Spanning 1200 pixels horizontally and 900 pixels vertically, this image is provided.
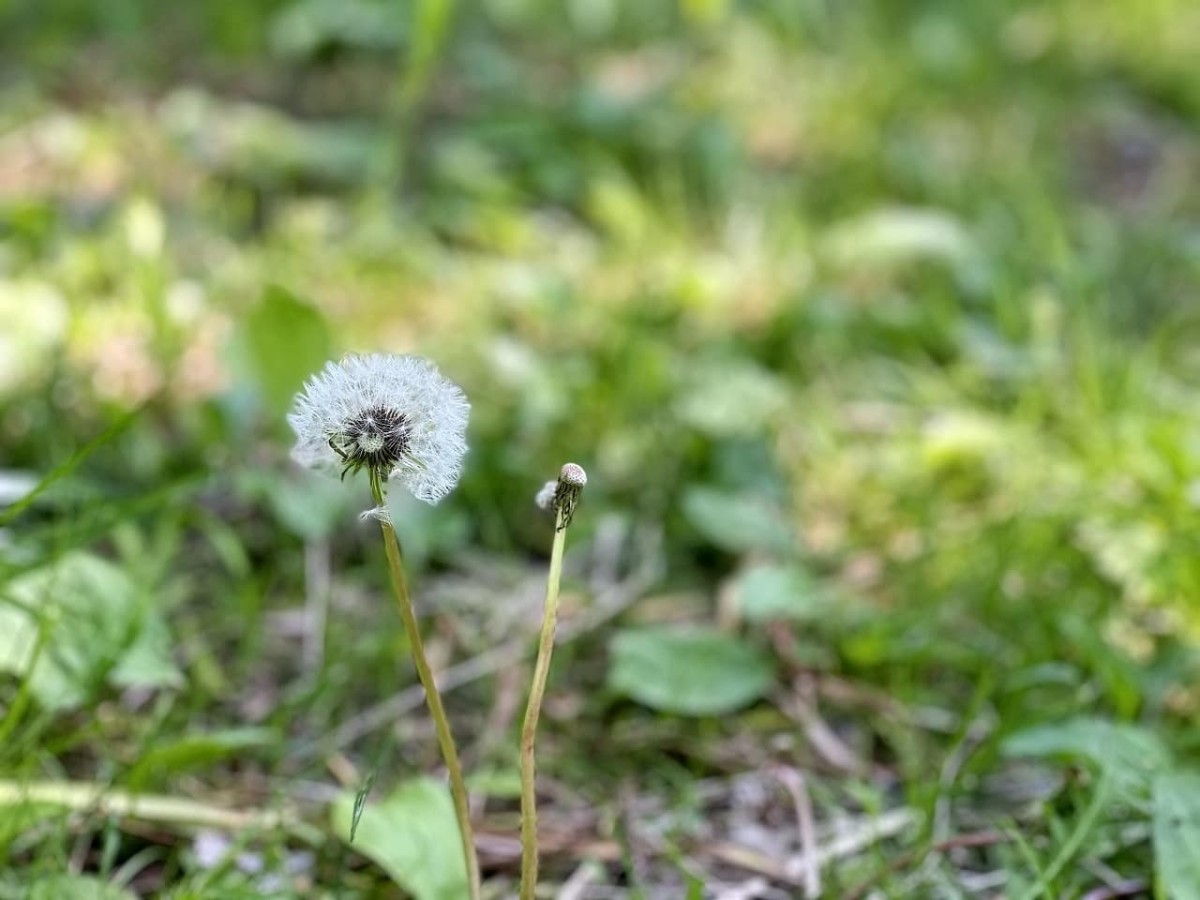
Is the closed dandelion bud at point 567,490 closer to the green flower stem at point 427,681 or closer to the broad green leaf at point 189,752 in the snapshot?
the green flower stem at point 427,681

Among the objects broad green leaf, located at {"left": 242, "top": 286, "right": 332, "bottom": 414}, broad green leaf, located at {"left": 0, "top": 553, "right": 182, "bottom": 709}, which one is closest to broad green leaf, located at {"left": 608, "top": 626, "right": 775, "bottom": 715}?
broad green leaf, located at {"left": 0, "top": 553, "right": 182, "bottom": 709}

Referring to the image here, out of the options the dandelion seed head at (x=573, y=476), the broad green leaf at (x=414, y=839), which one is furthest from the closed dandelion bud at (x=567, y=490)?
the broad green leaf at (x=414, y=839)

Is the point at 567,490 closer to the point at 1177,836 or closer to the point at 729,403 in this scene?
the point at 1177,836

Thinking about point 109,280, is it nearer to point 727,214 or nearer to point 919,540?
point 727,214

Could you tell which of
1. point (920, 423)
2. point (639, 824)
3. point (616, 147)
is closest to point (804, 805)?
point (639, 824)

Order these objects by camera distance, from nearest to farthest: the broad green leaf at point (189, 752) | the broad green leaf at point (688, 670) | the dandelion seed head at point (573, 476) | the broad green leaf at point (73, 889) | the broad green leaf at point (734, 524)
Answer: the dandelion seed head at point (573, 476), the broad green leaf at point (73, 889), the broad green leaf at point (189, 752), the broad green leaf at point (688, 670), the broad green leaf at point (734, 524)

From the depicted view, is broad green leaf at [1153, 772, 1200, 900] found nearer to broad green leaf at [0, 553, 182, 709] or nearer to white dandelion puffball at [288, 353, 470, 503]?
white dandelion puffball at [288, 353, 470, 503]

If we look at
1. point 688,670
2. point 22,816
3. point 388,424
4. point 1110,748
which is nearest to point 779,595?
point 688,670

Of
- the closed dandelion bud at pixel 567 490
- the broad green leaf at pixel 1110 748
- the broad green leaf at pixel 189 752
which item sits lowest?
the broad green leaf at pixel 1110 748

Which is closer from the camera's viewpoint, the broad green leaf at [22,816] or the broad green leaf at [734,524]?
the broad green leaf at [22,816]
